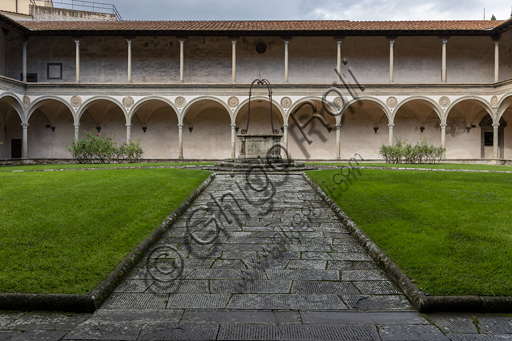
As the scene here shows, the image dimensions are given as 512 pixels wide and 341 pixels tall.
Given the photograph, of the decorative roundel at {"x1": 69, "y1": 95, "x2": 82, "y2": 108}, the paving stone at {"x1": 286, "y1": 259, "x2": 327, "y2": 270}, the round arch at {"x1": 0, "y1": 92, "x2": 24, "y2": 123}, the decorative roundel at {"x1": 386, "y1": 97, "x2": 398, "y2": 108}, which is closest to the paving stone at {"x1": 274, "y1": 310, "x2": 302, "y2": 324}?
the paving stone at {"x1": 286, "y1": 259, "x2": 327, "y2": 270}

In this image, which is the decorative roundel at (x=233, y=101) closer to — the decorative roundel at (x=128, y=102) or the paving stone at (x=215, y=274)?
the decorative roundel at (x=128, y=102)

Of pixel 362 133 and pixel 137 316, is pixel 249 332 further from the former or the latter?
pixel 362 133

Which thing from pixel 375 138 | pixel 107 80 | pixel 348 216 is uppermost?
pixel 107 80

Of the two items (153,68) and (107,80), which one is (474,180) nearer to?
(153,68)

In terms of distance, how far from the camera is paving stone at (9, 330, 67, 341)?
2996mm

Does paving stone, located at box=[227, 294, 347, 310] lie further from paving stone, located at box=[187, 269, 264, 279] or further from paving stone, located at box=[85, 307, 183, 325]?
paving stone, located at box=[85, 307, 183, 325]

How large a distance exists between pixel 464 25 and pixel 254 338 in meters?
25.7

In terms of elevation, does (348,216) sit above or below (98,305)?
above

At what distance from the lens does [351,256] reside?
16.1 ft

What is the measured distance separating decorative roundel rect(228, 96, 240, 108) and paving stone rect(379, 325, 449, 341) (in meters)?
18.9

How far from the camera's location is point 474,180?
9.37m

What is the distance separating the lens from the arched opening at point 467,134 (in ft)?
77.3

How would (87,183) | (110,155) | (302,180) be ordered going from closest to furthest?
1. (87,183)
2. (302,180)
3. (110,155)

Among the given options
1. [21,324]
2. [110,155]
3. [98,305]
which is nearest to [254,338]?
[98,305]
